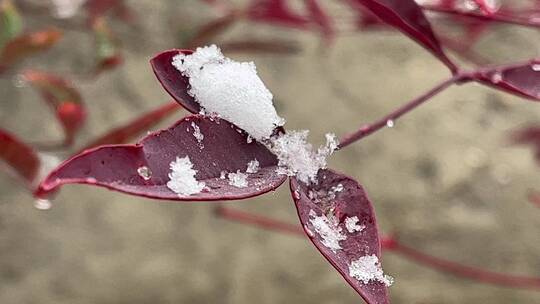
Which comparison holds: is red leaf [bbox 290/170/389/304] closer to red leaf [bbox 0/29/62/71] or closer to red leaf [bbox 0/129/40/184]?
red leaf [bbox 0/129/40/184]

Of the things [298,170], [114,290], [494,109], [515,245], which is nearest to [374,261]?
[298,170]

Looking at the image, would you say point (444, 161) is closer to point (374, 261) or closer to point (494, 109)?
point (494, 109)

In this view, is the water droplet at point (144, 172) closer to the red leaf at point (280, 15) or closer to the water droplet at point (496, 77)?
the water droplet at point (496, 77)

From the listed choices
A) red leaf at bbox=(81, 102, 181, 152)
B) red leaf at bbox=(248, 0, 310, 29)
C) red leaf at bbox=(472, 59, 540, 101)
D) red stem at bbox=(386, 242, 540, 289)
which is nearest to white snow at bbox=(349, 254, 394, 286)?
red leaf at bbox=(472, 59, 540, 101)

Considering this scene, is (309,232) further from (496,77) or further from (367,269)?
(496,77)

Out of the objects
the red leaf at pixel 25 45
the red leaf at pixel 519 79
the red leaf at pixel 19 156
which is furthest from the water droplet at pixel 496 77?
the red leaf at pixel 25 45

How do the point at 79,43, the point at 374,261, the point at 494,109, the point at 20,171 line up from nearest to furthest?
1. the point at 374,261
2. the point at 20,171
3. the point at 79,43
4. the point at 494,109

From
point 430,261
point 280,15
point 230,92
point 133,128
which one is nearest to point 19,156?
point 133,128
